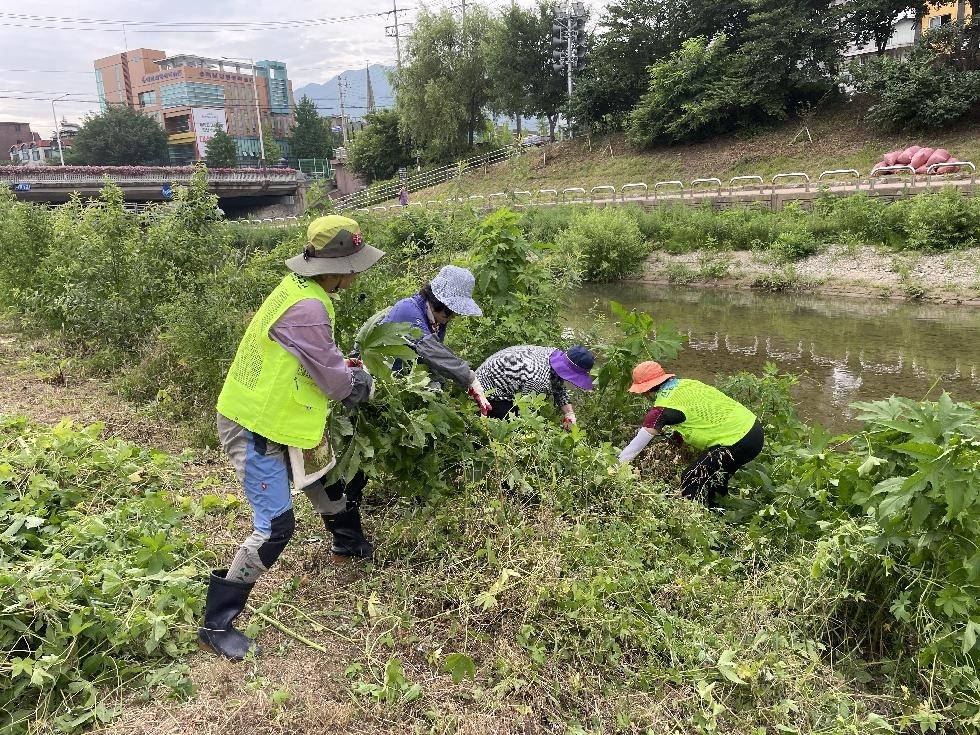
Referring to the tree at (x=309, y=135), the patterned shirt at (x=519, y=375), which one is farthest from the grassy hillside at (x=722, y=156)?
the tree at (x=309, y=135)

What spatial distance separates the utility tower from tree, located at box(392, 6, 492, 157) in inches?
172

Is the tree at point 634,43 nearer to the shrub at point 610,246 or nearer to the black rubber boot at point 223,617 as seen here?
the shrub at point 610,246

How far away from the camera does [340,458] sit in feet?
10.3

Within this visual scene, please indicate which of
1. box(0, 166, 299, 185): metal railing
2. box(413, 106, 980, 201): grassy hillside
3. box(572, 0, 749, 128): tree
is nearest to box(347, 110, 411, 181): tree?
box(0, 166, 299, 185): metal railing

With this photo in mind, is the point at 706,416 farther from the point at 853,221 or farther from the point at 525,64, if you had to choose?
the point at 525,64

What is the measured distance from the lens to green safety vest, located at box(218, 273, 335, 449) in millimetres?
2682

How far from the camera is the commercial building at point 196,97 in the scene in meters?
75.4

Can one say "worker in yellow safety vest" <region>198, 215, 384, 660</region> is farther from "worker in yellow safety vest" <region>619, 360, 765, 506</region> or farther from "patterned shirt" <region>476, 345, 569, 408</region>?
"worker in yellow safety vest" <region>619, 360, 765, 506</region>

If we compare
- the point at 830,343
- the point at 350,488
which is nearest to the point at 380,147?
the point at 830,343

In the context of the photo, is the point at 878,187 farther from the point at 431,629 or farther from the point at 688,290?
the point at 431,629

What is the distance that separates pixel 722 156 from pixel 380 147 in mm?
24567

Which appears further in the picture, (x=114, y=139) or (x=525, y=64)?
(x=114, y=139)

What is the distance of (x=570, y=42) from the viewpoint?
34062mm

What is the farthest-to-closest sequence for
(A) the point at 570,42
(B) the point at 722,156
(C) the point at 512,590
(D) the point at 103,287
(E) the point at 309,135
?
(E) the point at 309,135 < (A) the point at 570,42 < (B) the point at 722,156 < (D) the point at 103,287 < (C) the point at 512,590
